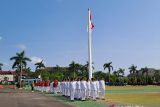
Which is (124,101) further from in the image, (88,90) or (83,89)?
(83,89)

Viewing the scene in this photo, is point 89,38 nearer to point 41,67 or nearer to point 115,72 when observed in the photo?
point 41,67

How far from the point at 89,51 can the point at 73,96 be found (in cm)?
953

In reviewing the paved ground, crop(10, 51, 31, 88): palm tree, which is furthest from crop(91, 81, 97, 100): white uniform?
crop(10, 51, 31, 88): palm tree

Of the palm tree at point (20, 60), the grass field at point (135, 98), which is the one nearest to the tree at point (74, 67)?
the palm tree at point (20, 60)

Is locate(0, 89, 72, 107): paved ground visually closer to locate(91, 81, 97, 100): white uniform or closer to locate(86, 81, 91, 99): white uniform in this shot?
locate(86, 81, 91, 99): white uniform

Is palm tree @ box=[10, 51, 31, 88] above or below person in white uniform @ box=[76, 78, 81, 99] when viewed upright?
above

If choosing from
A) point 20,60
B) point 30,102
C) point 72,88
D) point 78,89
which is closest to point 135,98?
point 78,89

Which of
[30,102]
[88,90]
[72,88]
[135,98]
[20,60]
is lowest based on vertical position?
[30,102]

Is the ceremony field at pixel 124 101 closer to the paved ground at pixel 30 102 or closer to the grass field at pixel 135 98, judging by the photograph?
the grass field at pixel 135 98

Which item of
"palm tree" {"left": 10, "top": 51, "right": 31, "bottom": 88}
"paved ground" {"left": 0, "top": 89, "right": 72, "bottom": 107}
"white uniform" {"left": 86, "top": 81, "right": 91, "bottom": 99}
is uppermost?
"palm tree" {"left": 10, "top": 51, "right": 31, "bottom": 88}

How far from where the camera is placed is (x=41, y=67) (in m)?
151

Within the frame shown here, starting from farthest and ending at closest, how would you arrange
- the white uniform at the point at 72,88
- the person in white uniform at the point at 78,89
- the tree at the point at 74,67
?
the tree at the point at 74,67, the white uniform at the point at 72,88, the person in white uniform at the point at 78,89

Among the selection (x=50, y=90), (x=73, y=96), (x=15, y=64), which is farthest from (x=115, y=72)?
(x=73, y=96)

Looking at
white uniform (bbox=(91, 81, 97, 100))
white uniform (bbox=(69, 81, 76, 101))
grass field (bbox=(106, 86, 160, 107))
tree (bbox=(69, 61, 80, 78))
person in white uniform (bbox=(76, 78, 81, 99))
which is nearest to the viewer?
grass field (bbox=(106, 86, 160, 107))
